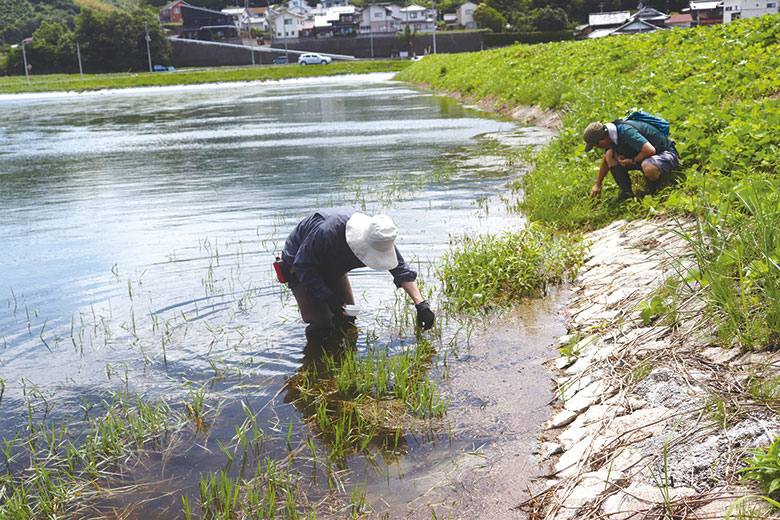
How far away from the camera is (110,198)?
13945 millimetres

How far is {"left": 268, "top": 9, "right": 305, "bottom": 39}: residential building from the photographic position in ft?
425

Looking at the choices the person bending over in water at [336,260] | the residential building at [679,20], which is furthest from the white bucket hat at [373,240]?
the residential building at [679,20]

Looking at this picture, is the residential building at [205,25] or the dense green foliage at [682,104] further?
the residential building at [205,25]

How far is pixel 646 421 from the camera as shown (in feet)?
13.1

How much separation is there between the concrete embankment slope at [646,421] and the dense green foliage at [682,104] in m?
→ 1.79

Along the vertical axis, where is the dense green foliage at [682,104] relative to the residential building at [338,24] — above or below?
below

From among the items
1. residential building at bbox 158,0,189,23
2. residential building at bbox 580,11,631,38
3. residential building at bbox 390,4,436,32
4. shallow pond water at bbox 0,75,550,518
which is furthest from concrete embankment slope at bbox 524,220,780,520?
residential building at bbox 158,0,189,23

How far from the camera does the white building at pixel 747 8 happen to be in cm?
6662

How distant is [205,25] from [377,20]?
103ft

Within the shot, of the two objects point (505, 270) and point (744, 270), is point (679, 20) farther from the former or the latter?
point (744, 270)

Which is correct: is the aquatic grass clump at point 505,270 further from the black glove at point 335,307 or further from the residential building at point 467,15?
the residential building at point 467,15

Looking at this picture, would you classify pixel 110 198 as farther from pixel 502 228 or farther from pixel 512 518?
pixel 512 518

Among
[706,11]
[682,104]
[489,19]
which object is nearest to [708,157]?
[682,104]

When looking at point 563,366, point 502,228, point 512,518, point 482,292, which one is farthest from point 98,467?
point 502,228
